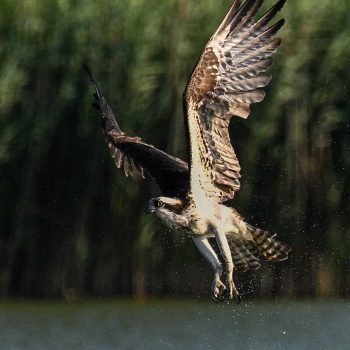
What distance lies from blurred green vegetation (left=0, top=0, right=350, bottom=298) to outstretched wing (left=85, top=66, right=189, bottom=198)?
3059mm

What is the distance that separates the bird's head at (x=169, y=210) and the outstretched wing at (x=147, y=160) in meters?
0.13

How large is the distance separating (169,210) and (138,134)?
4.36 metres

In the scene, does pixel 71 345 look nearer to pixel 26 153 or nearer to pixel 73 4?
pixel 26 153

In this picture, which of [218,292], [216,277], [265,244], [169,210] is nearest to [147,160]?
[169,210]

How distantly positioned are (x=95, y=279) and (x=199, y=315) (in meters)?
0.92

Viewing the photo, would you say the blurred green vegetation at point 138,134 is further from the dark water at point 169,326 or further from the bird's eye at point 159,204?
the bird's eye at point 159,204

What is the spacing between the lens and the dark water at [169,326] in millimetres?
13703

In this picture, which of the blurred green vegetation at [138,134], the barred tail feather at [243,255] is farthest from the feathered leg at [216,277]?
the blurred green vegetation at [138,134]

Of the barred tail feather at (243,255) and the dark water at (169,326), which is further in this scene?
the dark water at (169,326)

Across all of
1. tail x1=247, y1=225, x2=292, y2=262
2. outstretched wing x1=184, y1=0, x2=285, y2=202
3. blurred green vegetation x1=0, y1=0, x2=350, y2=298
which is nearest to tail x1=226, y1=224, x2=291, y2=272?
tail x1=247, y1=225, x2=292, y2=262

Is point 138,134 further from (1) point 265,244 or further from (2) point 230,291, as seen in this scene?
(2) point 230,291

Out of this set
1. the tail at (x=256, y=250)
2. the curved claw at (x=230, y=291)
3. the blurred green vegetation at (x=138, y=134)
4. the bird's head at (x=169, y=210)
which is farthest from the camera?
the blurred green vegetation at (x=138, y=134)

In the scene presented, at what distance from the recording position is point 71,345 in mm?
13656

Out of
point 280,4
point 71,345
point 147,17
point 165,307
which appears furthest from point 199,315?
point 280,4
